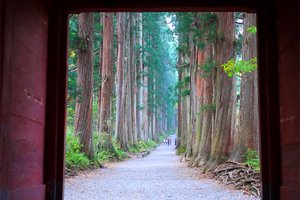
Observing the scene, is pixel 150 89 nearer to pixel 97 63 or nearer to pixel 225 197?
pixel 97 63

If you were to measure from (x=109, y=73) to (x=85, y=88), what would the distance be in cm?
665

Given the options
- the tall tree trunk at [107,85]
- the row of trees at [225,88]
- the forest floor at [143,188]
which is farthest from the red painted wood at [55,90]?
the tall tree trunk at [107,85]

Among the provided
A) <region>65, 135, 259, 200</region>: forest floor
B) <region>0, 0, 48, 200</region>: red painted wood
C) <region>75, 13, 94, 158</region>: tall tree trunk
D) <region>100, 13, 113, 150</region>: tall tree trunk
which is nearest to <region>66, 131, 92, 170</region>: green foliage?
<region>75, 13, 94, 158</region>: tall tree trunk

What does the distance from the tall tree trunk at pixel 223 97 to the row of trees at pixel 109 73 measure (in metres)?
5.34

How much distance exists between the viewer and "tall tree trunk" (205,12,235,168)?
1669cm

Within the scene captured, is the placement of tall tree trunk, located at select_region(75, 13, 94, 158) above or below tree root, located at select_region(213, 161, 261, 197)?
above

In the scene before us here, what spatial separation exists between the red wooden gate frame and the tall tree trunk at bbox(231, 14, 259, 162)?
9108 millimetres

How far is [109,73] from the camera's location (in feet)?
85.9

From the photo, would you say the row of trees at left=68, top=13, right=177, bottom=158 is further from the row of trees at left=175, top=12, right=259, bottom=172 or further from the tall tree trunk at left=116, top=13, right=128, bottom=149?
the row of trees at left=175, top=12, right=259, bottom=172

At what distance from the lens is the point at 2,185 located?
413 cm

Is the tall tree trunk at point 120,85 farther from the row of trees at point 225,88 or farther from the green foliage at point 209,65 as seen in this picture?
the green foliage at point 209,65

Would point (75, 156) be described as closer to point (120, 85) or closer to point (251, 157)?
point (251, 157)

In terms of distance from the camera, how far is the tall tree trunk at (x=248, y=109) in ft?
48.5

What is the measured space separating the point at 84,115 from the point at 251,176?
8.78 metres
